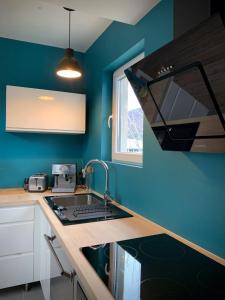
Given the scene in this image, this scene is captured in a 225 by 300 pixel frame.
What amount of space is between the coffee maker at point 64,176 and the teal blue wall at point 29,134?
29 cm

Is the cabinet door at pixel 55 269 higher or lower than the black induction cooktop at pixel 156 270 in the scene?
lower

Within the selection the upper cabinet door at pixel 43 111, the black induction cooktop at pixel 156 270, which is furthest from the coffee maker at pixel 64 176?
the black induction cooktop at pixel 156 270

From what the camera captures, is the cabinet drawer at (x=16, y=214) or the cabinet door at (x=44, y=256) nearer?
the cabinet door at (x=44, y=256)

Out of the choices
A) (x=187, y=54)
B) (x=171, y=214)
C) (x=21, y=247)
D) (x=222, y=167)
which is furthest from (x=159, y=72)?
(x=21, y=247)

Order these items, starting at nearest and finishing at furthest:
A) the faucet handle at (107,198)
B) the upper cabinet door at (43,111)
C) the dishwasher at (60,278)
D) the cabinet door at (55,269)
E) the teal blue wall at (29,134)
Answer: the dishwasher at (60,278) < the cabinet door at (55,269) < the faucet handle at (107,198) < the upper cabinet door at (43,111) < the teal blue wall at (29,134)

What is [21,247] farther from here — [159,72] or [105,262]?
[159,72]

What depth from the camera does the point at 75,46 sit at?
→ 251 centimetres

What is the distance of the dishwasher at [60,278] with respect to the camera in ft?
3.23

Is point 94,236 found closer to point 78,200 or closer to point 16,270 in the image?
point 78,200

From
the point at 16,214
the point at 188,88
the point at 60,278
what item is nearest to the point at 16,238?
the point at 16,214

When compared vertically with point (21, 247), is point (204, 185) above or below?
above

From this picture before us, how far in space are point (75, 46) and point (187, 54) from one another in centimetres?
203

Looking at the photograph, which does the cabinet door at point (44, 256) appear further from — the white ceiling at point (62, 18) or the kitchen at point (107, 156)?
the white ceiling at point (62, 18)

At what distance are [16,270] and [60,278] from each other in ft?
2.86
